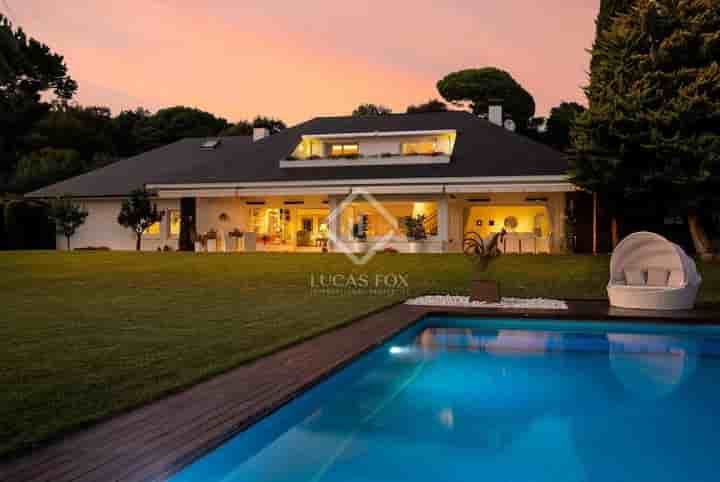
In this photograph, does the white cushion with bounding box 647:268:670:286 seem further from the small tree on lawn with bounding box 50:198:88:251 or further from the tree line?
the tree line

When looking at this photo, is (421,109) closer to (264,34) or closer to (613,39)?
(264,34)

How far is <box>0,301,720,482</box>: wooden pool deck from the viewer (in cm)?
327

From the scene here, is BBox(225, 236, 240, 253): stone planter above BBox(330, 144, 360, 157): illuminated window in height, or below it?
below

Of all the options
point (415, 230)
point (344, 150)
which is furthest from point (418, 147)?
point (415, 230)

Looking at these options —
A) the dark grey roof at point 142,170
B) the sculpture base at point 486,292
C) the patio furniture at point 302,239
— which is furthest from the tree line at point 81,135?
the sculpture base at point 486,292

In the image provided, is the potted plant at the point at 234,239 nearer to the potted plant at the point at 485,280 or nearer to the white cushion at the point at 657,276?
the potted plant at the point at 485,280

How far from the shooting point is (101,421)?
13.7ft

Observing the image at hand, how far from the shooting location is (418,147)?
91.8ft

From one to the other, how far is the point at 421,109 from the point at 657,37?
32.0 metres

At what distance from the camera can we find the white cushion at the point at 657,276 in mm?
11672

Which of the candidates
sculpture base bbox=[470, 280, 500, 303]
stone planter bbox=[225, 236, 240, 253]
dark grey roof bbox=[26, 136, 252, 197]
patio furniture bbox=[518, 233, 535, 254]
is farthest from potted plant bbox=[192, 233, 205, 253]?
sculpture base bbox=[470, 280, 500, 303]

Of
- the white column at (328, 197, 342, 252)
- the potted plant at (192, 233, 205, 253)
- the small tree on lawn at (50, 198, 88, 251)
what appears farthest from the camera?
the small tree on lawn at (50, 198, 88, 251)

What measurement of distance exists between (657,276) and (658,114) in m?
7.52

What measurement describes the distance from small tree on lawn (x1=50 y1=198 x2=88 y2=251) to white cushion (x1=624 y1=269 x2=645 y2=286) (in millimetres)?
23174
